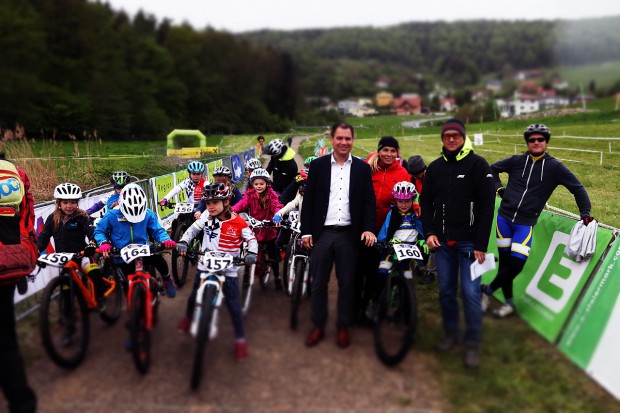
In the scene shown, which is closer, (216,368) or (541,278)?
(216,368)

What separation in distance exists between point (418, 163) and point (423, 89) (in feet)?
252

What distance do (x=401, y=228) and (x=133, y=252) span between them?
3.13 m

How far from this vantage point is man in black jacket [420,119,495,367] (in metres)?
4.30

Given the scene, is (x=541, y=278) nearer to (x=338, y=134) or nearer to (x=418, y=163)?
(x=418, y=163)

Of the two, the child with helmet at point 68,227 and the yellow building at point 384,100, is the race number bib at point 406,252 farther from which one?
the yellow building at point 384,100

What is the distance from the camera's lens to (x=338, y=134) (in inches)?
180

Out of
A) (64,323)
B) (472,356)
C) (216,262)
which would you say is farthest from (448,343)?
(64,323)

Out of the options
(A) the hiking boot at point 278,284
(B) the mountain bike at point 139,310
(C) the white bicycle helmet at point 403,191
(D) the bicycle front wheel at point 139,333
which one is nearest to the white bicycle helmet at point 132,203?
(B) the mountain bike at point 139,310

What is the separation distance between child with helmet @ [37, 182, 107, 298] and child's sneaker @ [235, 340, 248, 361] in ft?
6.82

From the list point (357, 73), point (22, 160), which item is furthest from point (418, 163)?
point (357, 73)

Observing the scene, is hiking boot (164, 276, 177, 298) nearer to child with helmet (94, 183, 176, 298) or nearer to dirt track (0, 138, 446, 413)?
child with helmet (94, 183, 176, 298)

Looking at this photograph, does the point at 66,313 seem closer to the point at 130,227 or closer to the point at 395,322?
the point at 130,227

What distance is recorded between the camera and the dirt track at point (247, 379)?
3727mm

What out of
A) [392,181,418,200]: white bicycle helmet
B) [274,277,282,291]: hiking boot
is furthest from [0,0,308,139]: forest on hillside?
[392,181,418,200]: white bicycle helmet
